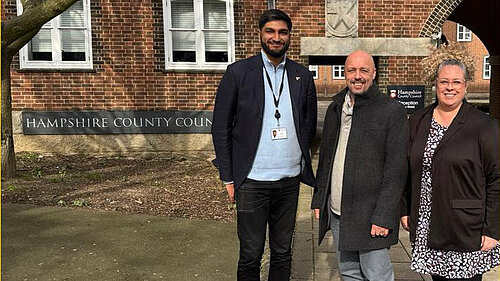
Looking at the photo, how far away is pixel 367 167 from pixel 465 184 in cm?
50

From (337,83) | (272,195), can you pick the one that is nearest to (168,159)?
(272,195)

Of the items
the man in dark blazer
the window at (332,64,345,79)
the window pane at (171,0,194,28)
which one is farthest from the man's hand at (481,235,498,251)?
the window at (332,64,345,79)

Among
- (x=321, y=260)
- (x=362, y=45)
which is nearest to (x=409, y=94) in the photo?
(x=362, y=45)

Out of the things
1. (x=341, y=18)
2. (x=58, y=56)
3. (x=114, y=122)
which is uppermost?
(x=341, y=18)

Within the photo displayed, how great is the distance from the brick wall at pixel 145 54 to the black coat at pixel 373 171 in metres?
7.90

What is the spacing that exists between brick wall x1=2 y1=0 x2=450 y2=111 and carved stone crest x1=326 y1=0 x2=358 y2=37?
0.14 m

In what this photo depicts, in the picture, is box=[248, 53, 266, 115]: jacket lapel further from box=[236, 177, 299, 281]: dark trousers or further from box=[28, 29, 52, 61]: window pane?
box=[28, 29, 52, 61]: window pane

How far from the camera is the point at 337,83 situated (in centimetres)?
3697

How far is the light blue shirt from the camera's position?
292 cm

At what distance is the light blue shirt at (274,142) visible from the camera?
9.57 ft

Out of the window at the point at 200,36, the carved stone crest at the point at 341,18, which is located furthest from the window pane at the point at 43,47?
the carved stone crest at the point at 341,18

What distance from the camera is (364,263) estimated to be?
266cm

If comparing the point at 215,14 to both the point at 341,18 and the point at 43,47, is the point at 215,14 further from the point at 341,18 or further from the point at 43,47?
the point at 43,47

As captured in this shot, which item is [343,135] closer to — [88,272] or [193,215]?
[88,272]
